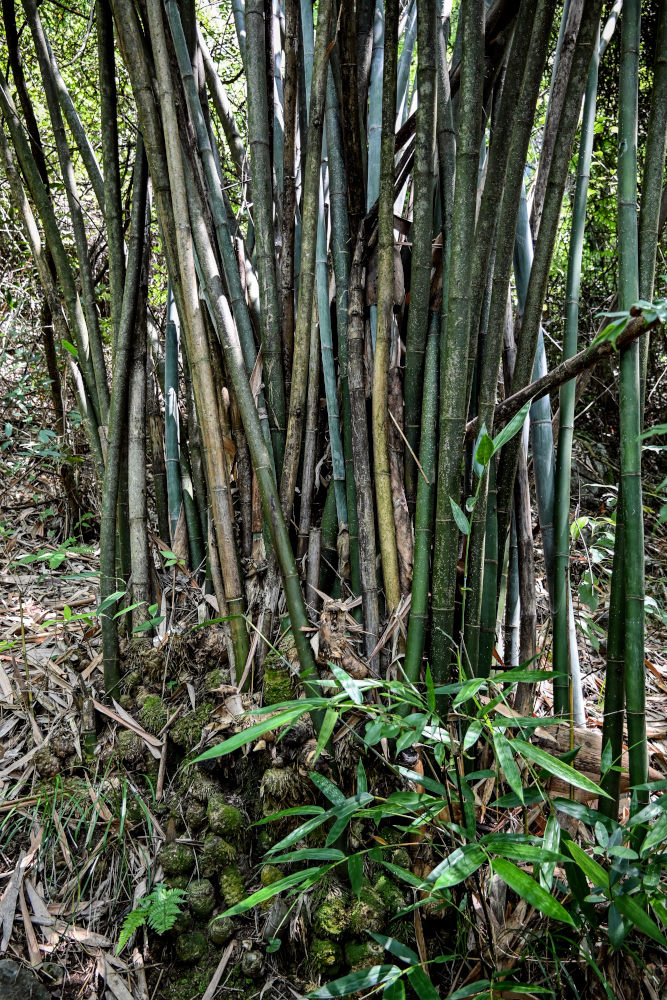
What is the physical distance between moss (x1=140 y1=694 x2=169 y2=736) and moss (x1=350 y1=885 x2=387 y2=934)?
59cm

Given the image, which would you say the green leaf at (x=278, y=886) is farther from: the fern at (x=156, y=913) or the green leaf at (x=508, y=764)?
the fern at (x=156, y=913)

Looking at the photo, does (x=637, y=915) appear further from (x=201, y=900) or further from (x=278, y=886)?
(x=201, y=900)

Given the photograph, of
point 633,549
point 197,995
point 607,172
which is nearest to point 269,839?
point 197,995

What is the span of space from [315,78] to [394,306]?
0.46 metres

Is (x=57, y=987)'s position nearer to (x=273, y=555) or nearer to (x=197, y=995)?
(x=197, y=995)

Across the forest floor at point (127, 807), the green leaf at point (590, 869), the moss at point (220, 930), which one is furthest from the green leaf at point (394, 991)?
the moss at point (220, 930)

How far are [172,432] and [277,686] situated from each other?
752mm

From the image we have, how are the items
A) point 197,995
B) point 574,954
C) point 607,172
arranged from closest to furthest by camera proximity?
1. point 574,954
2. point 197,995
3. point 607,172

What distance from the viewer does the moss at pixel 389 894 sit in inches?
46.6

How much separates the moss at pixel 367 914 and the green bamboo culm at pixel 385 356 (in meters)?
0.50

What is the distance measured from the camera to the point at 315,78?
1354 mm

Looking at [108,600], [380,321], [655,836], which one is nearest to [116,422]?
[108,600]

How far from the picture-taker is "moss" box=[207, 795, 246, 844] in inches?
52.1

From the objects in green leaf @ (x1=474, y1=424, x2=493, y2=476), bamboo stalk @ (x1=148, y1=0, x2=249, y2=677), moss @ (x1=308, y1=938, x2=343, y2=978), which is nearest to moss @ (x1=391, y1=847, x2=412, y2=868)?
moss @ (x1=308, y1=938, x2=343, y2=978)
